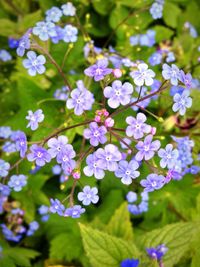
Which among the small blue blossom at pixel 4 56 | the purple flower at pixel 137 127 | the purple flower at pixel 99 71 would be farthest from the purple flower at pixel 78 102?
the small blue blossom at pixel 4 56

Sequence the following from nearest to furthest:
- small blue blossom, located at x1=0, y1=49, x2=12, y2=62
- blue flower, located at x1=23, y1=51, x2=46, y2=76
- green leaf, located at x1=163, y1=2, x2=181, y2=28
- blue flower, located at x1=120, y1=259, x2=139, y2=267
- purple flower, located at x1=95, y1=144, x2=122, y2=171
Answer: purple flower, located at x1=95, y1=144, x2=122, y2=171, blue flower, located at x1=23, y1=51, x2=46, y2=76, blue flower, located at x1=120, y1=259, x2=139, y2=267, small blue blossom, located at x1=0, y1=49, x2=12, y2=62, green leaf, located at x1=163, y1=2, x2=181, y2=28

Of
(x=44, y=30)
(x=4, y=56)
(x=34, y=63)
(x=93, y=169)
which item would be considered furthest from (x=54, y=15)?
(x=93, y=169)

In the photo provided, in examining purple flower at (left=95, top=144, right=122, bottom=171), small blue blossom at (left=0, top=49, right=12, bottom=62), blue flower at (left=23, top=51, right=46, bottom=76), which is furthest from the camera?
small blue blossom at (left=0, top=49, right=12, bottom=62)

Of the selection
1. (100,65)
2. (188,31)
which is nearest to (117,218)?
(100,65)

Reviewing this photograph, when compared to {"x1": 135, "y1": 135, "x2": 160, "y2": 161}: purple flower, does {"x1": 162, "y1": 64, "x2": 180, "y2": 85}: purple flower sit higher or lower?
higher

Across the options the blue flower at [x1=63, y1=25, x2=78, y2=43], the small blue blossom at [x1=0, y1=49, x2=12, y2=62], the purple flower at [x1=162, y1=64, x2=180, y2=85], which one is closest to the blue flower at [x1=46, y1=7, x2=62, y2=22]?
the blue flower at [x1=63, y1=25, x2=78, y2=43]

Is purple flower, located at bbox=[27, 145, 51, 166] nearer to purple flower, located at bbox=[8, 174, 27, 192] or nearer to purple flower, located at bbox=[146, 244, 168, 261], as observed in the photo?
purple flower, located at bbox=[8, 174, 27, 192]
